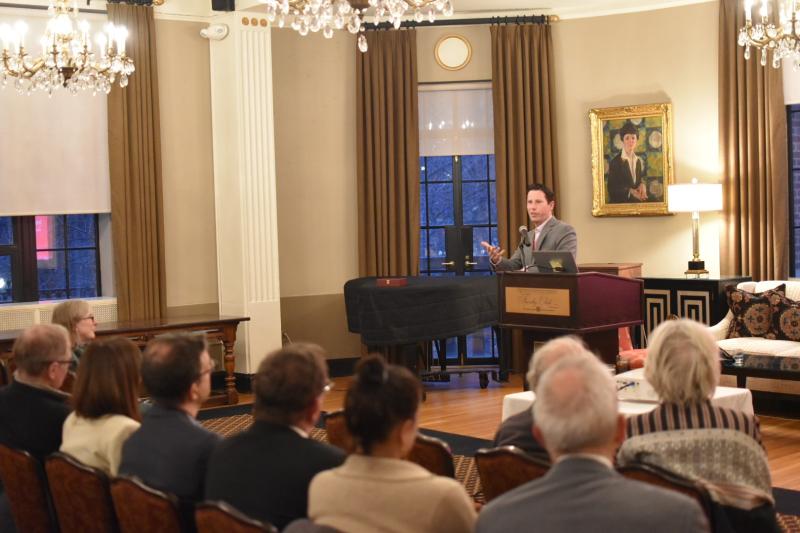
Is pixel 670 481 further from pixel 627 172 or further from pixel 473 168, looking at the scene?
pixel 473 168

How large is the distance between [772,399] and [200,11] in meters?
5.82

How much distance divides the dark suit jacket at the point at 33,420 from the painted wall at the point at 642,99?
6836 millimetres

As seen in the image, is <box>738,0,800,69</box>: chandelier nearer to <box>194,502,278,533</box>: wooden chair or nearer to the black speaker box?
the black speaker box

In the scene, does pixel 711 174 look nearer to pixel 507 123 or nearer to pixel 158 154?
pixel 507 123

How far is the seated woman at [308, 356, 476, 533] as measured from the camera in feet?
7.73

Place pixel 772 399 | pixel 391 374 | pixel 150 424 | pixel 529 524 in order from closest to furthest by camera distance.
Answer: pixel 529 524
pixel 391 374
pixel 150 424
pixel 772 399

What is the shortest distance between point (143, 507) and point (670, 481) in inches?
55.5

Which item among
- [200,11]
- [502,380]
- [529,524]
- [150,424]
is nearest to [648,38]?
[502,380]

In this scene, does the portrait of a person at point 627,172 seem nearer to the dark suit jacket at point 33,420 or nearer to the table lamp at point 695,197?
the table lamp at point 695,197

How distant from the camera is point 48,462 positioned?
3359 mm

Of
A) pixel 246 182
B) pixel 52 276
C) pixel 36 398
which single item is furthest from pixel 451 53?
pixel 36 398

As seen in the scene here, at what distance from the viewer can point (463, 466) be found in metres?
6.32

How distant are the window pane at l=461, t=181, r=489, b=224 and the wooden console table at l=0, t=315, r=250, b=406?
2.80 m

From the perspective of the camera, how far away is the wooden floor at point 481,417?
618cm
